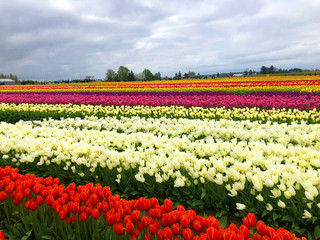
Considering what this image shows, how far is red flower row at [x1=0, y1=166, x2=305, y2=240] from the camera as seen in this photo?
6.40ft

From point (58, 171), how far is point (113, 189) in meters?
1.36

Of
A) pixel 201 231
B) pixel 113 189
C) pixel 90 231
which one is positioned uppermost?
pixel 201 231

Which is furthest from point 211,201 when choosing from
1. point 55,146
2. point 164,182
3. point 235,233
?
point 55,146

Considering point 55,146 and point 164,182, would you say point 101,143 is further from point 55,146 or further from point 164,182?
point 164,182

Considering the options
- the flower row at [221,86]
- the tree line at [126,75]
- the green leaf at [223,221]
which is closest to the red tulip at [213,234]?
the green leaf at [223,221]

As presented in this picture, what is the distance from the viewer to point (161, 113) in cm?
1033

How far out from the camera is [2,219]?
11.2 feet

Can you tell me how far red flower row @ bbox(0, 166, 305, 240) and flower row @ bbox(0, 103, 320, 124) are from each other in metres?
A: 6.57

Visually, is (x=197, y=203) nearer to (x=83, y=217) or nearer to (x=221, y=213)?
(x=221, y=213)

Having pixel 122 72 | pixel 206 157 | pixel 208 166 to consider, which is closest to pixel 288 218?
pixel 208 166

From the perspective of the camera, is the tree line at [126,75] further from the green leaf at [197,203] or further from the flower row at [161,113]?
the green leaf at [197,203]

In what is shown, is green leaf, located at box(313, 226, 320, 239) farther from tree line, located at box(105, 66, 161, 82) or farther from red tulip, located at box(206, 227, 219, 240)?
tree line, located at box(105, 66, 161, 82)

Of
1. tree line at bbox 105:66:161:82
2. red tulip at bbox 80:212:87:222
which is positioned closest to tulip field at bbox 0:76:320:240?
red tulip at bbox 80:212:87:222

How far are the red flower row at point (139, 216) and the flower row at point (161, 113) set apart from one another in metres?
6.57
